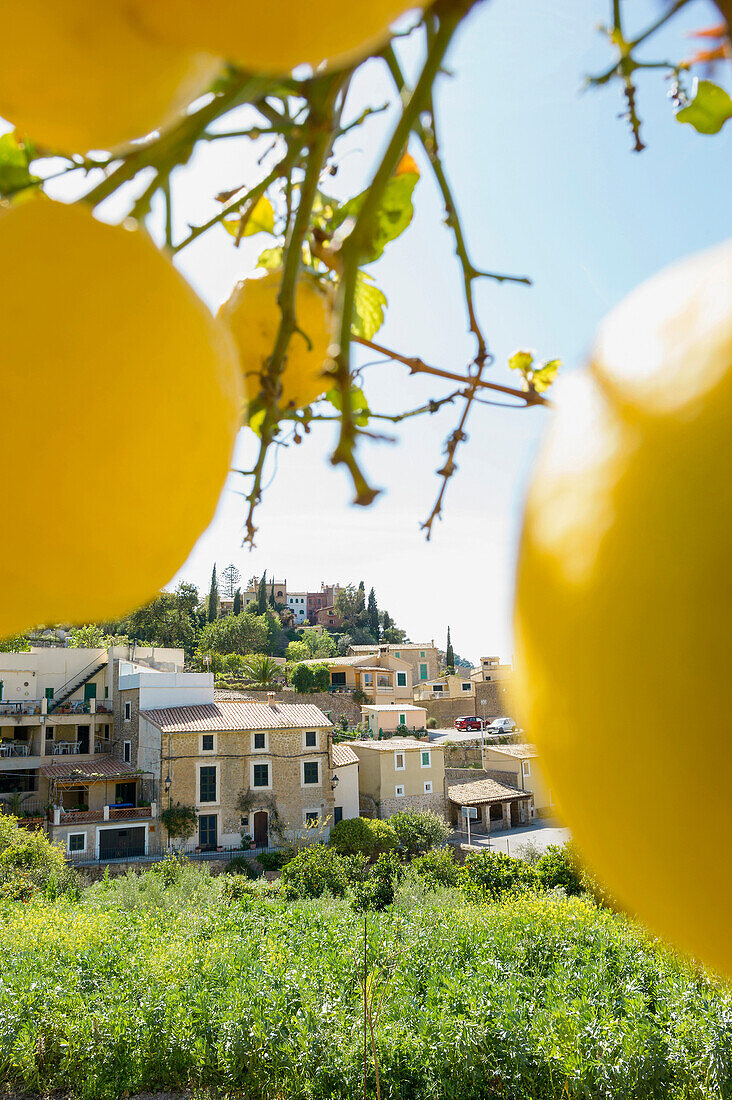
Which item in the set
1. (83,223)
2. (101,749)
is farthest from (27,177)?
(101,749)

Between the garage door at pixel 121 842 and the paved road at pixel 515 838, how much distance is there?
6372 mm

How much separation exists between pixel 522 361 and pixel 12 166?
757 millimetres

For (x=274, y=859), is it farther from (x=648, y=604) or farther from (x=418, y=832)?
(x=648, y=604)

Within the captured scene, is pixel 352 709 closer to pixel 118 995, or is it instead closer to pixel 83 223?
pixel 118 995

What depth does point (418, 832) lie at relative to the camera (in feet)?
43.1

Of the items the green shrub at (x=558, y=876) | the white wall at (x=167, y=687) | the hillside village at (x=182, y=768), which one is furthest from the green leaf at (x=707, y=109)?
the white wall at (x=167, y=687)

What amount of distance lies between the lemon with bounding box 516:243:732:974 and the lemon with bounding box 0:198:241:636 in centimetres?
9

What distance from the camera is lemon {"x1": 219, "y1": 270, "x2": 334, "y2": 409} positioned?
1.31 ft

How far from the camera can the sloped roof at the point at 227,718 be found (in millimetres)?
12648

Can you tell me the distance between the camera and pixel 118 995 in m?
5.43

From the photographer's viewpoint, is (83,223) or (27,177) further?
(27,177)

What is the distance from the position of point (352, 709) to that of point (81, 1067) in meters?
15.3

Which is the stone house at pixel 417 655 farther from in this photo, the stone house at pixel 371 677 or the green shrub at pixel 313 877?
the green shrub at pixel 313 877

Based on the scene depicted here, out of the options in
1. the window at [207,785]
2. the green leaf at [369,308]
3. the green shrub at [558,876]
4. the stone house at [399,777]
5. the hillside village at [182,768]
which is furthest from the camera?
the stone house at [399,777]
